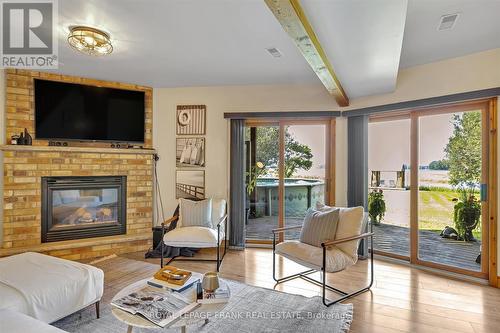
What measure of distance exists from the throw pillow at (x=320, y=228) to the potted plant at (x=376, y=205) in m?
1.28

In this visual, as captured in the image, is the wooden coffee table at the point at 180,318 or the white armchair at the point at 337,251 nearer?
the wooden coffee table at the point at 180,318

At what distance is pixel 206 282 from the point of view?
77.7 inches

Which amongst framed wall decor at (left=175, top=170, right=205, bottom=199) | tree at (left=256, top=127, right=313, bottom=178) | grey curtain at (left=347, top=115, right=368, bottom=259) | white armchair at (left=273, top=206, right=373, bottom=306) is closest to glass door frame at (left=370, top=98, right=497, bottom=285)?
grey curtain at (left=347, top=115, right=368, bottom=259)

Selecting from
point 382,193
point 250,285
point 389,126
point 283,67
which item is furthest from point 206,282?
point 389,126

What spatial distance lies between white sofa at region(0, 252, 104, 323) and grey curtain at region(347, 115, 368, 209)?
3225 mm

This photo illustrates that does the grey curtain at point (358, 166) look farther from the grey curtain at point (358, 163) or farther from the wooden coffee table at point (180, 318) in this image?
the wooden coffee table at point (180, 318)

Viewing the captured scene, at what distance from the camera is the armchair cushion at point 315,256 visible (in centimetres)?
268

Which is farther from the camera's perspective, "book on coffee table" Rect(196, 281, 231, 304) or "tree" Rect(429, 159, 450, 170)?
"tree" Rect(429, 159, 450, 170)

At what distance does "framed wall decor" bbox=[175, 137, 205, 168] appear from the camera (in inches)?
178

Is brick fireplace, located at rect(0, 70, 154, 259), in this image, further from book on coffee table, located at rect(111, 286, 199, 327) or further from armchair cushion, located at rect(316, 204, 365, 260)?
armchair cushion, located at rect(316, 204, 365, 260)

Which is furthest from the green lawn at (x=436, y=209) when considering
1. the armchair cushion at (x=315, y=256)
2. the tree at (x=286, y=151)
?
the tree at (x=286, y=151)

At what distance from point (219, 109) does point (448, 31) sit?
3.00 m

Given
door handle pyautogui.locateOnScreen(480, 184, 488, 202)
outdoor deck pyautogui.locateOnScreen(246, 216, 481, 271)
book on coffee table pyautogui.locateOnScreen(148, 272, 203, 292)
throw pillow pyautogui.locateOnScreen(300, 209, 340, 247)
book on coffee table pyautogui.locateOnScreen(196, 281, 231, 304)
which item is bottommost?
outdoor deck pyautogui.locateOnScreen(246, 216, 481, 271)

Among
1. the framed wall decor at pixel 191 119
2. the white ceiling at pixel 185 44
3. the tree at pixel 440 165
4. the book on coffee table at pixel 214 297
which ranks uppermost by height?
the white ceiling at pixel 185 44
